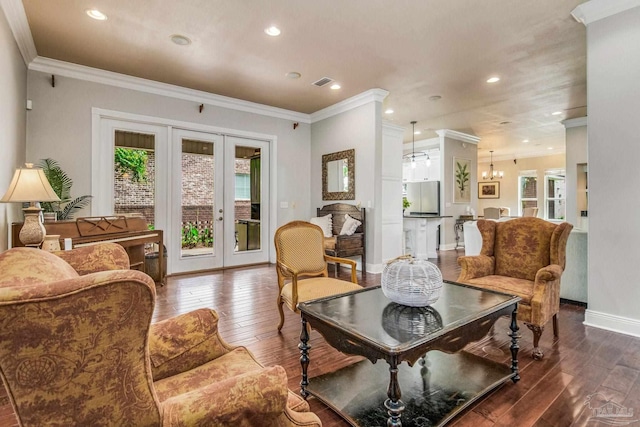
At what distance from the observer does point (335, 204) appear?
18.7ft

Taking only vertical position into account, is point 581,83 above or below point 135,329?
above

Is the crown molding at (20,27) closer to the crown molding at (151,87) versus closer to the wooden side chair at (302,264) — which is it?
the crown molding at (151,87)

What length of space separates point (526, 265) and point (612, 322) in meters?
0.90

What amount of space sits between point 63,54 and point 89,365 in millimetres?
4545

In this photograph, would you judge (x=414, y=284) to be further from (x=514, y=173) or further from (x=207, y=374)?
(x=514, y=173)

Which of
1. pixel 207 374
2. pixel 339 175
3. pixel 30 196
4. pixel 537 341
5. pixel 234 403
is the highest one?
pixel 339 175

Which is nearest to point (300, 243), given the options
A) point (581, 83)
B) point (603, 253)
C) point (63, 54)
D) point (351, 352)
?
point (351, 352)

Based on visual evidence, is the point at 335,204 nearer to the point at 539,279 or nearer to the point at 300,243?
the point at 300,243

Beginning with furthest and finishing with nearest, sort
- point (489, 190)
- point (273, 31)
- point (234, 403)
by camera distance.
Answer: point (489, 190) < point (273, 31) < point (234, 403)

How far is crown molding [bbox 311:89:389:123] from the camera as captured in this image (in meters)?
A: 4.96

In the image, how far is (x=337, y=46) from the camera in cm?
360

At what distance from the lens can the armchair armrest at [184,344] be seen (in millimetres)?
1287

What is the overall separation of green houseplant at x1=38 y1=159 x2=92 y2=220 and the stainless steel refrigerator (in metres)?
7.02

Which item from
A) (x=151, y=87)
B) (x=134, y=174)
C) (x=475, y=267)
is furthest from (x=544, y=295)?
(x=151, y=87)
